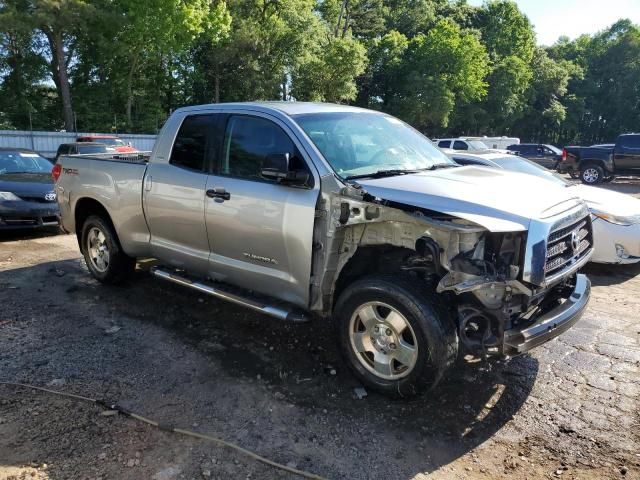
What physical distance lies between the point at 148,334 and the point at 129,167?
180cm

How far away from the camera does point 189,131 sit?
488 centimetres

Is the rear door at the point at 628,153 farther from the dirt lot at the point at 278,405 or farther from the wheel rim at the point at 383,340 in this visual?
the wheel rim at the point at 383,340

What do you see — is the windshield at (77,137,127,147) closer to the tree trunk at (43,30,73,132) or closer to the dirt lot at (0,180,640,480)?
the dirt lot at (0,180,640,480)

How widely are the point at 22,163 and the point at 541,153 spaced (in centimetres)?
2303

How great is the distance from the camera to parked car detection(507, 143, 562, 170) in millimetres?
24331

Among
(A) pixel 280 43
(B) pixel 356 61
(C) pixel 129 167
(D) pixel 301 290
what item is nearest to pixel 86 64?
(A) pixel 280 43

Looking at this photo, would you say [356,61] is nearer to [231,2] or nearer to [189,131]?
[231,2]

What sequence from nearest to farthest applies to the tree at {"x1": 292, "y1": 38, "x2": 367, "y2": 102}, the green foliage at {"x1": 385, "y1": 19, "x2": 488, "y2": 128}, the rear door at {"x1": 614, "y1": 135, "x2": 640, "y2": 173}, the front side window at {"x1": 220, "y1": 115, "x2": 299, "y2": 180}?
the front side window at {"x1": 220, "y1": 115, "x2": 299, "y2": 180} < the rear door at {"x1": 614, "y1": 135, "x2": 640, "y2": 173} < the tree at {"x1": 292, "y1": 38, "x2": 367, "y2": 102} < the green foliage at {"x1": 385, "y1": 19, "x2": 488, "y2": 128}

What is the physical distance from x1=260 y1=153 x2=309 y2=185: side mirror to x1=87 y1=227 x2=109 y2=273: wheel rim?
2945 mm

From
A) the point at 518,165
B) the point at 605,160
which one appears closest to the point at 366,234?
the point at 518,165

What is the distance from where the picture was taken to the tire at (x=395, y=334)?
10.7 ft

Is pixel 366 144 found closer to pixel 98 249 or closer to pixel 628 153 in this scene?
pixel 98 249

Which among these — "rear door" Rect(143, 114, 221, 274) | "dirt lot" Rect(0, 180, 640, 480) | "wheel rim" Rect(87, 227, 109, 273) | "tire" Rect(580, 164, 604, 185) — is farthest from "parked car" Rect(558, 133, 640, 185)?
"wheel rim" Rect(87, 227, 109, 273)

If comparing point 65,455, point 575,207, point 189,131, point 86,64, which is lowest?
point 65,455
